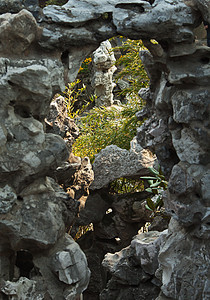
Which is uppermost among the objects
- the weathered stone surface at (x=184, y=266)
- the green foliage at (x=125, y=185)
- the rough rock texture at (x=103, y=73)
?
the weathered stone surface at (x=184, y=266)

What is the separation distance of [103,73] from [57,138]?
6049 millimetres

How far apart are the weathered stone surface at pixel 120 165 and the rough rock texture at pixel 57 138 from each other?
1.57 m

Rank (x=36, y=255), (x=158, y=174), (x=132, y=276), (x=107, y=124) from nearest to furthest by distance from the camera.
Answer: (x=36, y=255)
(x=132, y=276)
(x=158, y=174)
(x=107, y=124)

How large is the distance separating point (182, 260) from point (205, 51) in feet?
4.28

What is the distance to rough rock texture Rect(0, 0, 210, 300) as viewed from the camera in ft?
8.21

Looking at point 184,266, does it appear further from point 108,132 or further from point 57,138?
point 108,132

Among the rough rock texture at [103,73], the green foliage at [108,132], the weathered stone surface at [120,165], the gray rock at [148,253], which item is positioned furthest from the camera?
the rough rock texture at [103,73]

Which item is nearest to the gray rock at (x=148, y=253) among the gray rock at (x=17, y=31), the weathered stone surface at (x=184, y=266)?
the weathered stone surface at (x=184, y=266)

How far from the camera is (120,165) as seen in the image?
4.32 m

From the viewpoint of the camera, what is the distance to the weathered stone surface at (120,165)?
4.30m

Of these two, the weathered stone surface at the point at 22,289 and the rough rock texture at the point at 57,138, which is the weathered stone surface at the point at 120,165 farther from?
the weathered stone surface at the point at 22,289

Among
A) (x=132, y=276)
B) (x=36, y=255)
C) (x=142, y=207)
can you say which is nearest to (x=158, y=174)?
(x=142, y=207)

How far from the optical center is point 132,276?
3449 mm

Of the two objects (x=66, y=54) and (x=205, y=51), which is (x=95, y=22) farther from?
(x=205, y=51)
